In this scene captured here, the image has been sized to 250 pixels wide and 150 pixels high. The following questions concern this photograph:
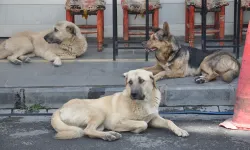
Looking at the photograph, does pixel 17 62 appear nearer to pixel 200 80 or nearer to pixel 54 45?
pixel 54 45

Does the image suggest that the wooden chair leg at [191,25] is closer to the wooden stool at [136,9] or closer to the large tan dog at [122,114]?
the wooden stool at [136,9]

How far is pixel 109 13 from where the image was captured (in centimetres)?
1129

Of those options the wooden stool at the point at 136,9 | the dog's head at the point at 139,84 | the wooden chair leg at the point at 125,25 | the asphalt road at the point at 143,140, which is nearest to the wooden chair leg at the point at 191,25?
the wooden stool at the point at 136,9

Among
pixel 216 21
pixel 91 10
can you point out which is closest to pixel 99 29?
pixel 91 10

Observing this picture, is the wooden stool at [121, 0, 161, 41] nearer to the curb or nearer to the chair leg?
the chair leg

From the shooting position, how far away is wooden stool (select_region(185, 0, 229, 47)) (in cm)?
1038

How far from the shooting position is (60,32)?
32.6 feet

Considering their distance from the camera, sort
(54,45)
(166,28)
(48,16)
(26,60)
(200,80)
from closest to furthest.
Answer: (200,80), (166,28), (26,60), (54,45), (48,16)

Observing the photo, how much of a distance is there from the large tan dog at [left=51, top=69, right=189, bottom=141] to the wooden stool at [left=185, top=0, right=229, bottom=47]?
3640 mm

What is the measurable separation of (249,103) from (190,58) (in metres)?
2.01

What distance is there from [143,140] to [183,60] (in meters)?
2.41

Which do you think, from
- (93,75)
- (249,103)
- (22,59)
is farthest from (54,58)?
(249,103)

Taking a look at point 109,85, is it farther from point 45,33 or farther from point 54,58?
point 45,33

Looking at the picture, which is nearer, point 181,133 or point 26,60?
point 181,133
